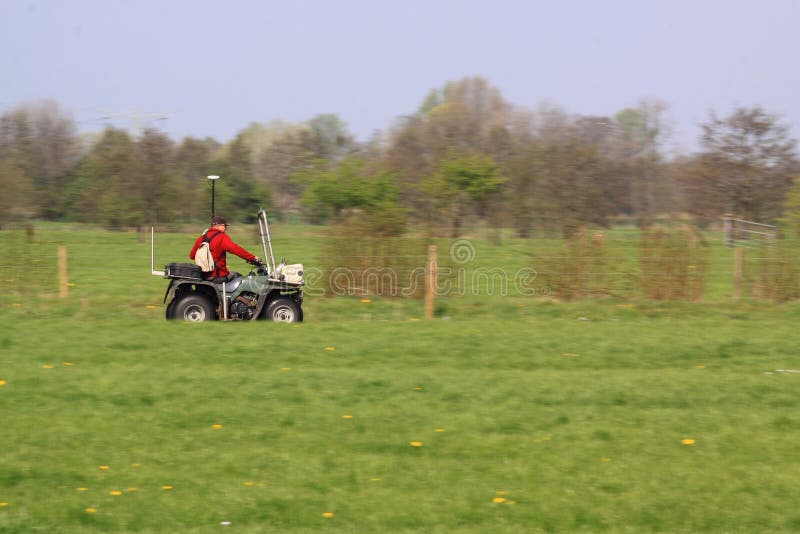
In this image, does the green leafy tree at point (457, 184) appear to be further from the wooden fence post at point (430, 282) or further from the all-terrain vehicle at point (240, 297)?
the all-terrain vehicle at point (240, 297)

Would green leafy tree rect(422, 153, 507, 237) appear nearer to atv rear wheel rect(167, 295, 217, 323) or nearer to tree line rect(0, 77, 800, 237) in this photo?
tree line rect(0, 77, 800, 237)

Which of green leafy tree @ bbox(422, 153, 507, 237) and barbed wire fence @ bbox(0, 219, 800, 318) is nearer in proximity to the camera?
barbed wire fence @ bbox(0, 219, 800, 318)

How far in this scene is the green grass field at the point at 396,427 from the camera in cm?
625

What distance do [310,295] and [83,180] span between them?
33166 mm

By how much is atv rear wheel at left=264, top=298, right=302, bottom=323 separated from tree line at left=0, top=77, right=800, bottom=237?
11.7 metres

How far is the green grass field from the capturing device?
625 centimetres

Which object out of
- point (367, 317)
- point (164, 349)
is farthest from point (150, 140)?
point (164, 349)

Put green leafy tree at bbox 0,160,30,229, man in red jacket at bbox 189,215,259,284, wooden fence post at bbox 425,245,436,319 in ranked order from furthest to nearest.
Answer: green leafy tree at bbox 0,160,30,229 < wooden fence post at bbox 425,245,436,319 < man in red jacket at bbox 189,215,259,284

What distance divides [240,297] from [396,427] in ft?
20.8

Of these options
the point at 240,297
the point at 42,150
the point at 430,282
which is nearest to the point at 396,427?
the point at 240,297

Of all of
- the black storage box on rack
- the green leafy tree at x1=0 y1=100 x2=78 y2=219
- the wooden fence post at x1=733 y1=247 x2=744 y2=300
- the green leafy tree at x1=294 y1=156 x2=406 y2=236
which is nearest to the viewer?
the black storage box on rack

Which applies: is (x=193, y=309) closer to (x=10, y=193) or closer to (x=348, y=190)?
(x=348, y=190)

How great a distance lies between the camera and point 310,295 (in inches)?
723

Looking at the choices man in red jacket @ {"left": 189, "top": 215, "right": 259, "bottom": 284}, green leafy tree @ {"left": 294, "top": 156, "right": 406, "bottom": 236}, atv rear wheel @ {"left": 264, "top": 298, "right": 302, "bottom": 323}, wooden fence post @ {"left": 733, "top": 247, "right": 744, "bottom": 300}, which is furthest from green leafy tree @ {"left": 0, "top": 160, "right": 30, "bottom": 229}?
wooden fence post @ {"left": 733, "top": 247, "right": 744, "bottom": 300}
